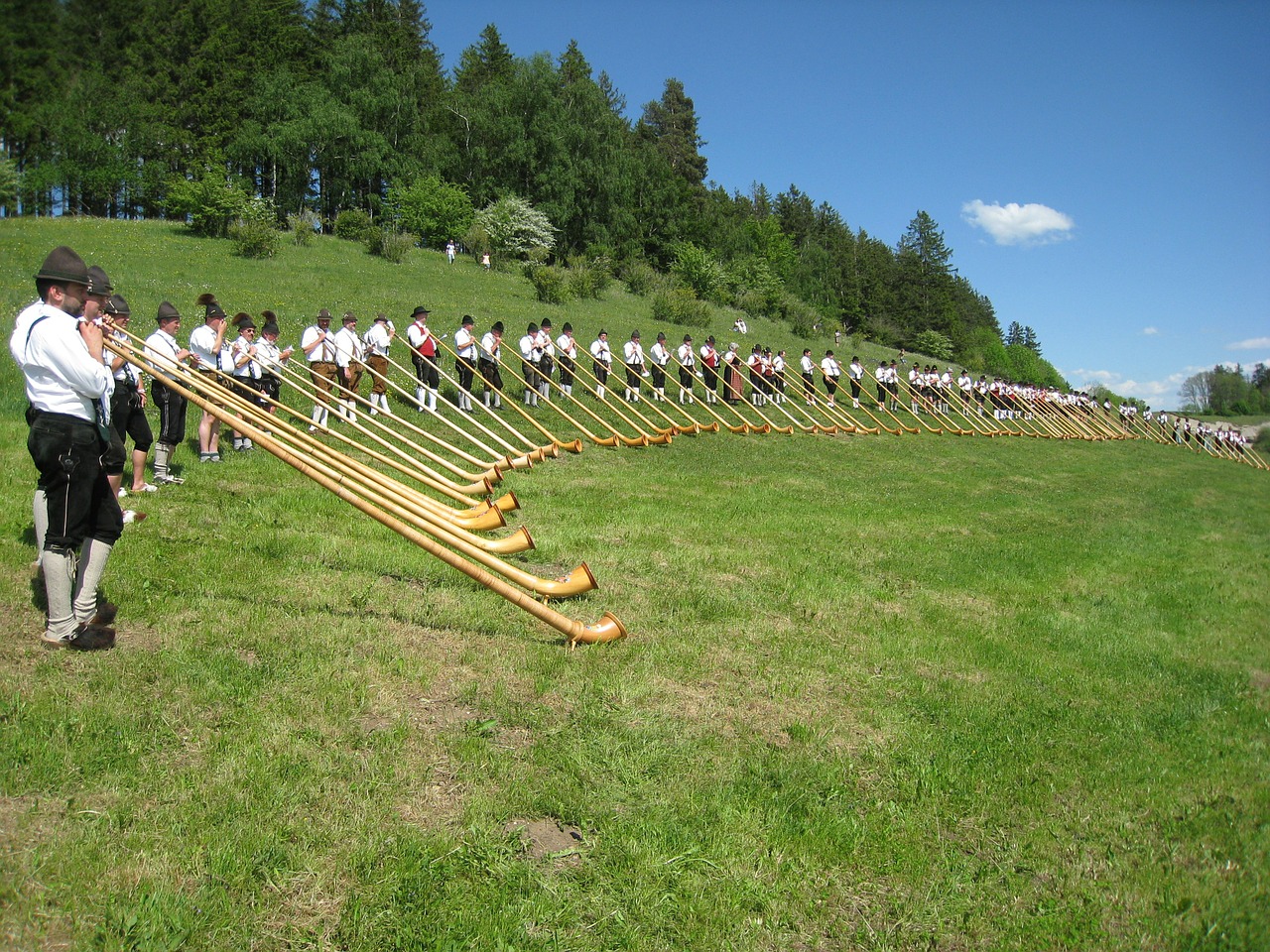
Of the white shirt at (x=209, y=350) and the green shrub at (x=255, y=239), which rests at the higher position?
the green shrub at (x=255, y=239)

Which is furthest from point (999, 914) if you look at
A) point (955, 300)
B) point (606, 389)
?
point (955, 300)

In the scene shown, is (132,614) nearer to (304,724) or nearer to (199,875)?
(304,724)

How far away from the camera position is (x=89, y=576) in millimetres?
5176

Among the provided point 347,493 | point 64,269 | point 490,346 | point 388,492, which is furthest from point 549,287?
point 64,269

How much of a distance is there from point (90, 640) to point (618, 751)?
3.30 meters

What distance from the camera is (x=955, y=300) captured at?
120 metres

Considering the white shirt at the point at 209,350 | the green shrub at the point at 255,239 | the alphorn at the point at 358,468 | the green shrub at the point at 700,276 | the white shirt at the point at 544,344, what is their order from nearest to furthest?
the alphorn at the point at 358,468, the white shirt at the point at 209,350, the white shirt at the point at 544,344, the green shrub at the point at 255,239, the green shrub at the point at 700,276

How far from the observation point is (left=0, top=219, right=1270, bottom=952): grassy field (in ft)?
11.5

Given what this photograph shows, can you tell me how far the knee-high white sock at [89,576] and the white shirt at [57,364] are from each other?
802 mm

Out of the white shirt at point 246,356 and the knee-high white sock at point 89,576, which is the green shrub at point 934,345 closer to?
the white shirt at point 246,356

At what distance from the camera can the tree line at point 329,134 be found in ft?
168

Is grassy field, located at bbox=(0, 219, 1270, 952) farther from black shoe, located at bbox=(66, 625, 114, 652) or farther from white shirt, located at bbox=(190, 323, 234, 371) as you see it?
white shirt, located at bbox=(190, 323, 234, 371)

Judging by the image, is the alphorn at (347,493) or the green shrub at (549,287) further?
the green shrub at (549,287)

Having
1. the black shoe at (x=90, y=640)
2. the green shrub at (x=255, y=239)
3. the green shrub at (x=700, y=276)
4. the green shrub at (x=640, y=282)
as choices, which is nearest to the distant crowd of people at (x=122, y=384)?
the black shoe at (x=90, y=640)
